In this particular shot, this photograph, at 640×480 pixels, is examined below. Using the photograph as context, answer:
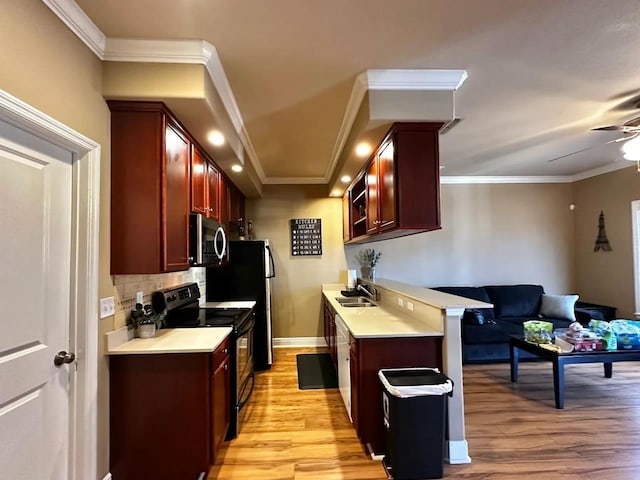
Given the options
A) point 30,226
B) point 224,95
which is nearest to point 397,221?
point 224,95

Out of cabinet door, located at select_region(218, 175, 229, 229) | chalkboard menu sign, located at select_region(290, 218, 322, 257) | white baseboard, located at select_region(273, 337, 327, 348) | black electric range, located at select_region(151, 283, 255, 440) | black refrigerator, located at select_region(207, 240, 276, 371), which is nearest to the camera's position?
black electric range, located at select_region(151, 283, 255, 440)

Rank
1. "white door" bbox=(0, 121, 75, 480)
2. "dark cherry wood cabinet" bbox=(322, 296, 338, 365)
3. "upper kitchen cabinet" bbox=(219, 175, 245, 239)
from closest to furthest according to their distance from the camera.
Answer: "white door" bbox=(0, 121, 75, 480)
"upper kitchen cabinet" bbox=(219, 175, 245, 239)
"dark cherry wood cabinet" bbox=(322, 296, 338, 365)

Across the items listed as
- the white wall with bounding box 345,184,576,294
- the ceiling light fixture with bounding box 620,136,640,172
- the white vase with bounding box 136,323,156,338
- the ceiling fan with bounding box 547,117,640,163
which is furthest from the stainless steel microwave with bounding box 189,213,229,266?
the ceiling light fixture with bounding box 620,136,640,172

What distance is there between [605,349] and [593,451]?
46.2 inches

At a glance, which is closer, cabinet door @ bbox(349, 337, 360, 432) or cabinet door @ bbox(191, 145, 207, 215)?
cabinet door @ bbox(349, 337, 360, 432)

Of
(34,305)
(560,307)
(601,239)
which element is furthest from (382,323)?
(601,239)

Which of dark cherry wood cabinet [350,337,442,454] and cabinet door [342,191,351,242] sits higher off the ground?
cabinet door [342,191,351,242]

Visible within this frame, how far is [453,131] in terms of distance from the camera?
3451mm

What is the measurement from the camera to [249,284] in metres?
4.14

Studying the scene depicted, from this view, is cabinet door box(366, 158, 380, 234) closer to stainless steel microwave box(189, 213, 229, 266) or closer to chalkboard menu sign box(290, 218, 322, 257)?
stainless steel microwave box(189, 213, 229, 266)

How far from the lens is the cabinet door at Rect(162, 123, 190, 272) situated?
2.12 metres

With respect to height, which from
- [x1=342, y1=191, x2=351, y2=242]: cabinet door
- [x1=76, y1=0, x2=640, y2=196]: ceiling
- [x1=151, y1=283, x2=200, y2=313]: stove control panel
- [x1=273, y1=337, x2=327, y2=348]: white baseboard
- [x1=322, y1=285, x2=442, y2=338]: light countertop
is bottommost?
[x1=273, y1=337, x2=327, y2=348]: white baseboard

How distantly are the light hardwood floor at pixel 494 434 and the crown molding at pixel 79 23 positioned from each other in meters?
2.73

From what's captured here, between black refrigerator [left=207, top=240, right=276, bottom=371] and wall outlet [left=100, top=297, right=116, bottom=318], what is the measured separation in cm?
209
